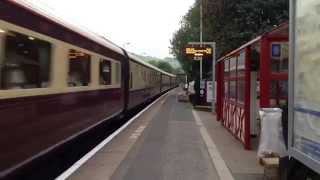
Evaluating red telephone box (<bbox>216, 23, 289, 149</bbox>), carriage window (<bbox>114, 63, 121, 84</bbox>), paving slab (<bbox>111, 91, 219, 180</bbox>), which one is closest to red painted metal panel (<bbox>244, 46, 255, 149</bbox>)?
red telephone box (<bbox>216, 23, 289, 149</bbox>)

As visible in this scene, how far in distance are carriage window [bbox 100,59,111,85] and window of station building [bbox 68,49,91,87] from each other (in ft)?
7.69

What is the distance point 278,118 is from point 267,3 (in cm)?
1371

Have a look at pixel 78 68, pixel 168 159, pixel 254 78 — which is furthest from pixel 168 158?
pixel 254 78

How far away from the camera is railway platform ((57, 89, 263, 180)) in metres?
11.0

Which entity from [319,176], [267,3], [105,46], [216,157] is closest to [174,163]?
[216,157]

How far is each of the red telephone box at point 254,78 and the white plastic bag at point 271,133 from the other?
0.96 m

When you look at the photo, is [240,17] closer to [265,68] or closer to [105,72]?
[105,72]

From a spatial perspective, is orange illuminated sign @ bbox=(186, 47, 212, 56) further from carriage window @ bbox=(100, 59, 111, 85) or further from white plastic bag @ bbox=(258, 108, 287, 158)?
white plastic bag @ bbox=(258, 108, 287, 158)

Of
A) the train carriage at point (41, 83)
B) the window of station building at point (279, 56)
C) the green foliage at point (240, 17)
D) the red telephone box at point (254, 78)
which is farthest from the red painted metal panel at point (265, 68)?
the green foliage at point (240, 17)

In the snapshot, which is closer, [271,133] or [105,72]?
[271,133]

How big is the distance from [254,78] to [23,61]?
8.14 metres

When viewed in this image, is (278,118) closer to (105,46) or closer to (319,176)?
(319,176)

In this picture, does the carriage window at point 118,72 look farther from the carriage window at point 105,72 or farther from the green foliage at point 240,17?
the green foliage at point 240,17

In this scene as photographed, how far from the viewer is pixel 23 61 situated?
9.39 meters
